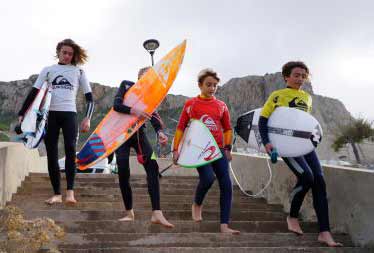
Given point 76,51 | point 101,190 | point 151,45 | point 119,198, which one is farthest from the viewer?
point 151,45

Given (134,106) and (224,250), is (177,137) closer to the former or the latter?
(134,106)

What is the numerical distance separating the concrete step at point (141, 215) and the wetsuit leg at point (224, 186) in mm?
528

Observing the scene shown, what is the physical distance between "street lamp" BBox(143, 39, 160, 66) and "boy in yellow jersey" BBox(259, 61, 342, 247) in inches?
322

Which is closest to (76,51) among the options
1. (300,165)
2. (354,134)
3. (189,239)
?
(189,239)

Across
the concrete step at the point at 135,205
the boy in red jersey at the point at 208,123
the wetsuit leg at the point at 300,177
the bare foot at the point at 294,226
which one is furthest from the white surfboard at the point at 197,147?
Answer: the bare foot at the point at 294,226

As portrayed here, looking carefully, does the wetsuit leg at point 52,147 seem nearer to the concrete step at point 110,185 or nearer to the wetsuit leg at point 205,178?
the concrete step at point 110,185

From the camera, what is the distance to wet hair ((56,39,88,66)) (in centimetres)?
461

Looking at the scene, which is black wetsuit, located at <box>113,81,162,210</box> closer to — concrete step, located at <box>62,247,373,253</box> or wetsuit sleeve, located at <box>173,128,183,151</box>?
wetsuit sleeve, located at <box>173,128,183,151</box>

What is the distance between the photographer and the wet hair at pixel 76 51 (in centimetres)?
461

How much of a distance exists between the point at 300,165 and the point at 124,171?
1.66 metres

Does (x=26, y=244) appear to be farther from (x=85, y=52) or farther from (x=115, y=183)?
(x=115, y=183)

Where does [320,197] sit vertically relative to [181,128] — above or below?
below

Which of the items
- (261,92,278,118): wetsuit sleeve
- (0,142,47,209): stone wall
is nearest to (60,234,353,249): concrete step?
(261,92,278,118): wetsuit sleeve

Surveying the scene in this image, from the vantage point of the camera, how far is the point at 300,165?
396 centimetres
